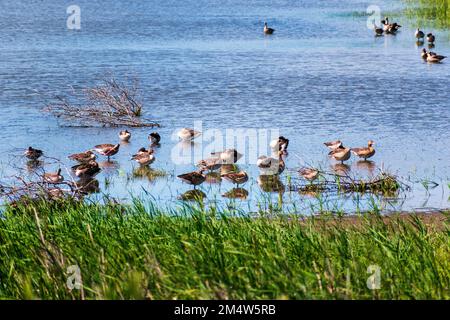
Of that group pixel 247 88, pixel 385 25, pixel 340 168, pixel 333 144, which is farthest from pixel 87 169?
pixel 385 25

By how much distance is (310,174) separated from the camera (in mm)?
16375

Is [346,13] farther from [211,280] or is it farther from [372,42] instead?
[211,280]

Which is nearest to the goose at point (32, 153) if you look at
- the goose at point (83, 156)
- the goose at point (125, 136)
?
the goose at point (83, 156)

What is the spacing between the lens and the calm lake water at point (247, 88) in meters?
17.8

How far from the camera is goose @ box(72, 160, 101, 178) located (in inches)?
672

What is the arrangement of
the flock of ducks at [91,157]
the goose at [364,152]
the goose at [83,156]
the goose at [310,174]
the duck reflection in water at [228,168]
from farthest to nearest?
the goose at [364,152]
the goose at [83,156]
the duck reflection in water at [228,168]
the flock of ducks at [91,157]
the goose at [310,174]

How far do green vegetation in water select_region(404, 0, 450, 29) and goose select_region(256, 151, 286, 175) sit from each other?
28278 mm

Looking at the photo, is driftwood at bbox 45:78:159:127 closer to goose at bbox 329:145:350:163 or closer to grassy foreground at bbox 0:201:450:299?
goose at bbox 329:145:350:163

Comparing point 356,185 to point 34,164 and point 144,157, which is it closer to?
point 144,157

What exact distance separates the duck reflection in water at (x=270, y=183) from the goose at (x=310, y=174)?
35cm

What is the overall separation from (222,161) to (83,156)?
2410 millimetres

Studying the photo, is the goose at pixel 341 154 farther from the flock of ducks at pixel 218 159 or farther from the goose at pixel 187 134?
the goose at pixel 187 134

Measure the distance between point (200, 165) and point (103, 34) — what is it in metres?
26.4

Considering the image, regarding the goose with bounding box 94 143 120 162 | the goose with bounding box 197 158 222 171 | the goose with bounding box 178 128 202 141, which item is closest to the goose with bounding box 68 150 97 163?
the goose with bounding box 94 143 120 162
